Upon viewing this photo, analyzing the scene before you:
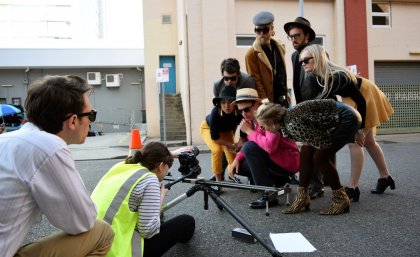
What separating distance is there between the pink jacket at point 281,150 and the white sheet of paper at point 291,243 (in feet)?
3.68

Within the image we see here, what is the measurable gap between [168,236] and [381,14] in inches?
581

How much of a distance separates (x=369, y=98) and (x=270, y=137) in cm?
114

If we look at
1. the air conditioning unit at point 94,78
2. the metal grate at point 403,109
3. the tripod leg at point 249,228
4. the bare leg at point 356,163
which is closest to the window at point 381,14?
the metal grate at point 403,109

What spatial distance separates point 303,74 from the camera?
4.21 metres

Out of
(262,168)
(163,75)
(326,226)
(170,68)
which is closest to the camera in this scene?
(326,226)

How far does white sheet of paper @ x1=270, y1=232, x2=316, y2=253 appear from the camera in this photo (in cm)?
288

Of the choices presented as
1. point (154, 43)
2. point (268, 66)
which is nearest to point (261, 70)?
point (268, 66)

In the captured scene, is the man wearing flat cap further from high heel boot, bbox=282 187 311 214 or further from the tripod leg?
the tripod leg

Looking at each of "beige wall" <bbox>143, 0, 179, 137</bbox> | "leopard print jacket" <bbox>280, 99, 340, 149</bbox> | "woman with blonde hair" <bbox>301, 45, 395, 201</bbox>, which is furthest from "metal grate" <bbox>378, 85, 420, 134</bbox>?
"leopard print jacket" <bbox>280, 99, 340, 149</bbox>

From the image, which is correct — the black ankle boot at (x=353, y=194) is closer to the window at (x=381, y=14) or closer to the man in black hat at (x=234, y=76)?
the man in black hat at (x=234, y=76)

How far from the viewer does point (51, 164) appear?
5.20 feet

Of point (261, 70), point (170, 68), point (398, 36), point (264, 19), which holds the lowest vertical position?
point (261, 70)

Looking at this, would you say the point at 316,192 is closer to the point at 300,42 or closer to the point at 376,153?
the point at 376,153

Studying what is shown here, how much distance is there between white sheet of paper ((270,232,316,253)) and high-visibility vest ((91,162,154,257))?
3.70 ft
